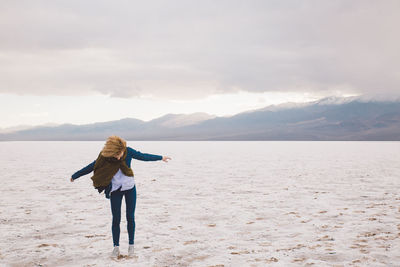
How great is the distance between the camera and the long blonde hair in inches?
230

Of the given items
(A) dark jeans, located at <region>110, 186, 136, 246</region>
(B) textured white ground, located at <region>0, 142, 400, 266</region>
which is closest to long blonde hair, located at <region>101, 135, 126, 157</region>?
(A) dark jeans, located at <region>110, 186, 136, 246</region>

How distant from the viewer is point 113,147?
587 cm

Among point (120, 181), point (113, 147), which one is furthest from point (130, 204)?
point (113, 147)

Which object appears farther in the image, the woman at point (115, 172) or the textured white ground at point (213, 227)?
the textured white ground at point (213, 227)

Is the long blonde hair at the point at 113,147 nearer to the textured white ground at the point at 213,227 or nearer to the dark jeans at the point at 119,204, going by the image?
the dark jeans at the point at 119,204

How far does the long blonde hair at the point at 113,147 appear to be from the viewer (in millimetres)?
5844

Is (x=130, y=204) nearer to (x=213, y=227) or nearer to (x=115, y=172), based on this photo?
(x=115, y=172)

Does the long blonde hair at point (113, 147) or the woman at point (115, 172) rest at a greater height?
the long blonde hair at point (113, 147)

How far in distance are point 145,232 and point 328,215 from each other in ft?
15.1

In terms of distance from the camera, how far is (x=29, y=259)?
6332 millimetres

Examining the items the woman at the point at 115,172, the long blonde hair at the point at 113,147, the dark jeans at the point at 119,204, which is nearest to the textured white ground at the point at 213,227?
the dark jeans at the point at 119,204

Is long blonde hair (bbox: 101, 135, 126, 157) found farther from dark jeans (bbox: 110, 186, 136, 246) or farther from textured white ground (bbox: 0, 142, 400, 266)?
textured white ground (bbox: 0, 142, 400, 266)

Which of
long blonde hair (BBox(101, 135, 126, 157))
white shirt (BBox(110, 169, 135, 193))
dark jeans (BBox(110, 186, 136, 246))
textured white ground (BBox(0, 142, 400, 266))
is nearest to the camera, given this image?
long blonde hair (BBox(101, 135, 126, 157))

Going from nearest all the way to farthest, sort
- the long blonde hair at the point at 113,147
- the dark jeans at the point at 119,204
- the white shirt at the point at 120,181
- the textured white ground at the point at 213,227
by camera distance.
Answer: the long blonde hair at the point at 113,147
the white shirt at the point at 120,181
the dark jeans at the point at 119,204
the textured white ground at the point at 213,227
